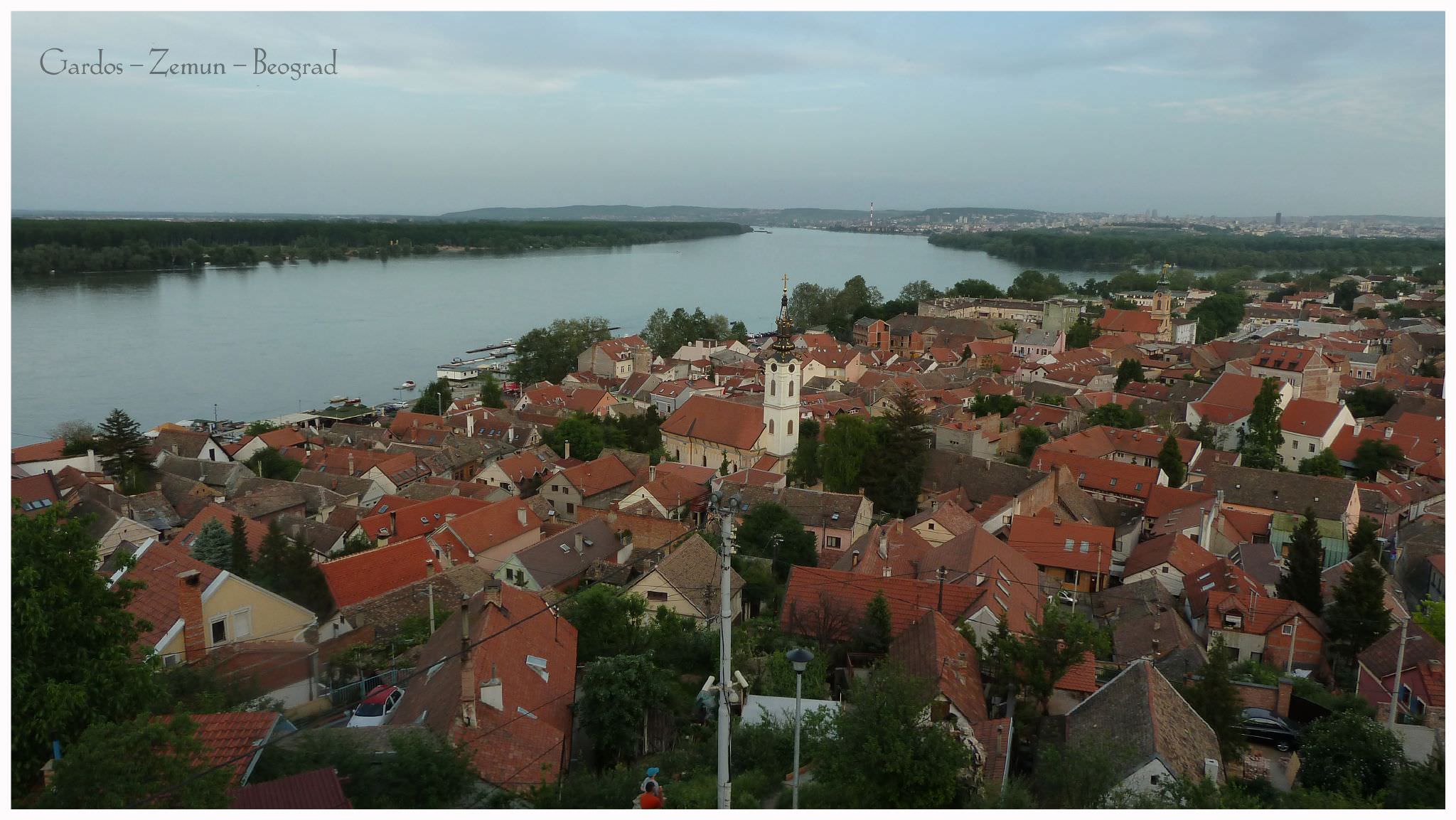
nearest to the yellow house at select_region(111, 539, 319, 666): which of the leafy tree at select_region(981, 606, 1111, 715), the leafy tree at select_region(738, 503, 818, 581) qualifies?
the leafy tree at select_region(738, 503, 818, 581)

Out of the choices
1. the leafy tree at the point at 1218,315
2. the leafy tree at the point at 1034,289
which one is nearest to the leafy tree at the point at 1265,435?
the leafy tree at the point at 1218,315

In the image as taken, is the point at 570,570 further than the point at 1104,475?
No

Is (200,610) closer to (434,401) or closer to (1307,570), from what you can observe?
(1307,570)

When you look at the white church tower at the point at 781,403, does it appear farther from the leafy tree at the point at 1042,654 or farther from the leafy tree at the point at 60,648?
the leafy tree at the point at 60,648

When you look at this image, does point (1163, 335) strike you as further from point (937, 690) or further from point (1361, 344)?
point (937, 690)

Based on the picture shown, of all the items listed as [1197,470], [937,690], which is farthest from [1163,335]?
[937,690]

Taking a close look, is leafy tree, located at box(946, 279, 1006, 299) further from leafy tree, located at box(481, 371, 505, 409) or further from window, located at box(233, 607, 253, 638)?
window, located at box(233, 607, 253, 638)
